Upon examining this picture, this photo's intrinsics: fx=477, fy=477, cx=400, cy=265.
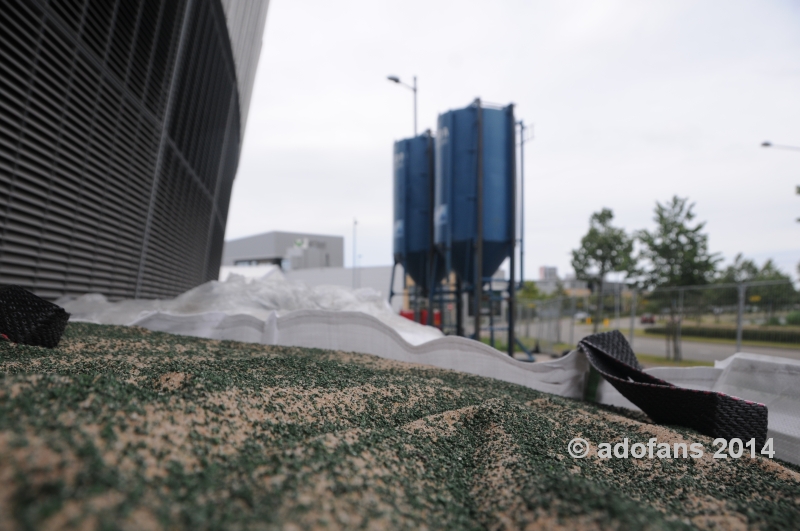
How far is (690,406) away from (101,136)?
239 inches

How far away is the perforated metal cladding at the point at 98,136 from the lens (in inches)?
155

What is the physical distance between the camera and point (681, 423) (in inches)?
118

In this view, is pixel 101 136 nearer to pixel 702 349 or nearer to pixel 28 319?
pixel 28 319

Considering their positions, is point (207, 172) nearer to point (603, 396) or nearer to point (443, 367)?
point (443, 367)

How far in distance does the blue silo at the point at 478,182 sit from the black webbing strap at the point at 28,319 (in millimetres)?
7094

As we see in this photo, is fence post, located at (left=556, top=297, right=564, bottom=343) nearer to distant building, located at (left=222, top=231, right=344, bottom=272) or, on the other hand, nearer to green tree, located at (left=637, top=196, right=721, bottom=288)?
green tree, located at (left=637, top=196, right=721, bottom=288)

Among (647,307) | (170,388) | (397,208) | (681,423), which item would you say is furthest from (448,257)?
(170,388)

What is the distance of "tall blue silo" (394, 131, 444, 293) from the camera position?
36.9 feet

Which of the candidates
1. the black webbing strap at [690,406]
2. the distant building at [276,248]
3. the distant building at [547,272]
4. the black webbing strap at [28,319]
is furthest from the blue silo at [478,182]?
the distant building at [547,272]

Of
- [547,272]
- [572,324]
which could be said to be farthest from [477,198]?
[547,272]

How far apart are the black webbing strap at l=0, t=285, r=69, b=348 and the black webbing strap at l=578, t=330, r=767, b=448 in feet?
12.2

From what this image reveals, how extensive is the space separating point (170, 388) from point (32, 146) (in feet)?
11.6

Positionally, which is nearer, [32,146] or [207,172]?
[32,146]

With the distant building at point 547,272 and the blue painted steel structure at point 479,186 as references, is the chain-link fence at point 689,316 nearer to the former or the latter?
the blue painted steel structure at point 479,186
